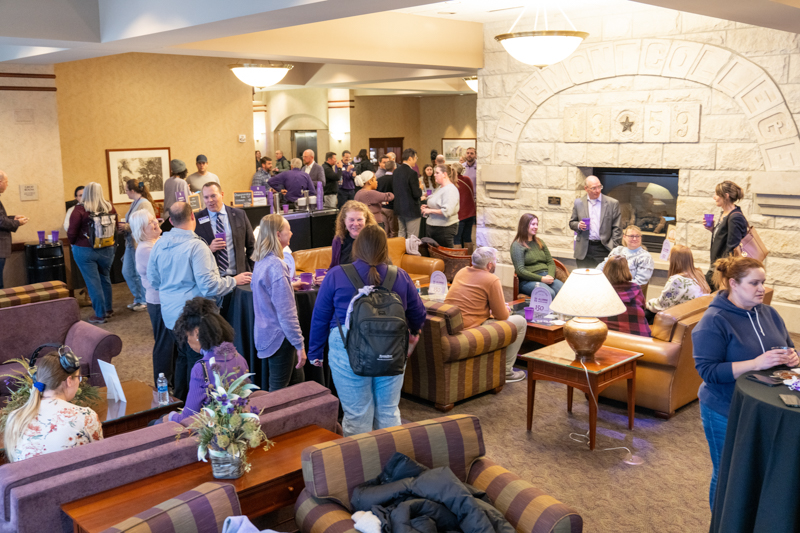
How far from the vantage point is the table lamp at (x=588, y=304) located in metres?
4.27

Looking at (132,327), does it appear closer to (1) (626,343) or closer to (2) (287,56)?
(2) (287,56)

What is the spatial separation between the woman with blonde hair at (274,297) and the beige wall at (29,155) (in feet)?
17.2

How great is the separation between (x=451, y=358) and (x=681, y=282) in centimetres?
189

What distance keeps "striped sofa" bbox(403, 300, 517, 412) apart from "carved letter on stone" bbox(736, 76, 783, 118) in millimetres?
3546

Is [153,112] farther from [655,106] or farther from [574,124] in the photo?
[655,106]

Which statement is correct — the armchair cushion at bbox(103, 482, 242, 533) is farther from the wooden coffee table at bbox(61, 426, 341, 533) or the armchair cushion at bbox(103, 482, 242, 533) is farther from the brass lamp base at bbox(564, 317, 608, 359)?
the brass lamp base at bbox(564, 317, 608, 359)

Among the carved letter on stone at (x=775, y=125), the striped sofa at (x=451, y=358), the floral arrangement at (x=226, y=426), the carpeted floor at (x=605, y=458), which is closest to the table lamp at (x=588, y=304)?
the carpeted floor at (x=605, y=458)

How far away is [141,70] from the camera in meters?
10.4

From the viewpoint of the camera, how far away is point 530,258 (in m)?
6.76

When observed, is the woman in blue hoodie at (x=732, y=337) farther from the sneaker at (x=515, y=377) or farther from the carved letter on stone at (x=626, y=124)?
the carved letter on stone at (x=626, y=124)

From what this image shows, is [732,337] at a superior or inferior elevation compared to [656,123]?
inferior

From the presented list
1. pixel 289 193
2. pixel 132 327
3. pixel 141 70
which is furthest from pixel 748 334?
pixel 141 70

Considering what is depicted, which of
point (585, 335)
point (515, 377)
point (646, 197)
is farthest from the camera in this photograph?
point (646, 197)

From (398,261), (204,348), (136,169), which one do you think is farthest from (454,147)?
(204,348)
